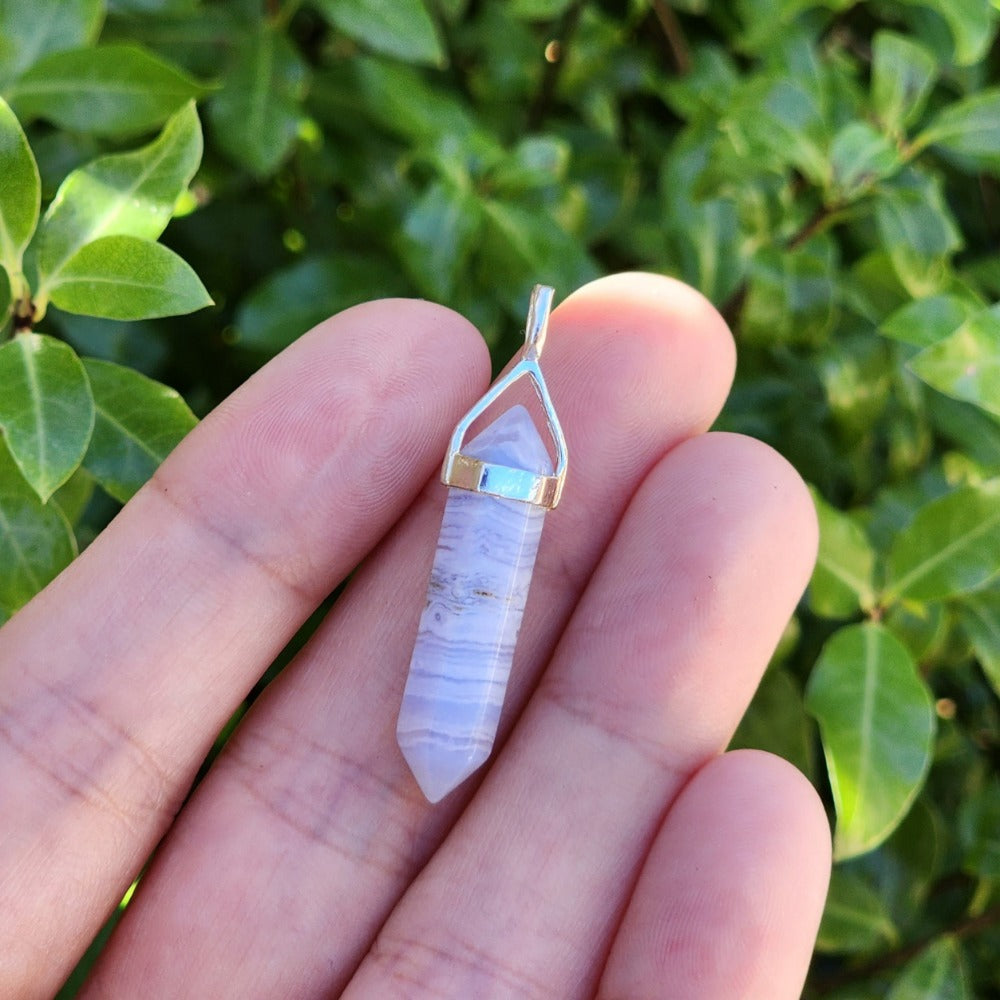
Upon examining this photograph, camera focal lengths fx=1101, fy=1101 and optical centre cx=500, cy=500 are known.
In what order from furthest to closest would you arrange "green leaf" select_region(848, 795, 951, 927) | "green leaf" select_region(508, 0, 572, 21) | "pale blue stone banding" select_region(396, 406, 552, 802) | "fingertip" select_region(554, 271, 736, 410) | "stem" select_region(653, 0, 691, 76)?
1. "stem" select_region(653, 0, 691, 76)
2. "green leaf" select_region(848, 795, 951, 927)
3. "green leaf" select_region(508, 0, 572, 21)
4. "fingertip" select_region(554, 271, 736, 410)
5. "pale blue stone banding" select_region(396, 406, 552, 802)

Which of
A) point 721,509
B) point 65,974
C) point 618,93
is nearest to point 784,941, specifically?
point 721,509

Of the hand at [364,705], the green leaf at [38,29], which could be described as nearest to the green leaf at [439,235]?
the hand at [364,705]

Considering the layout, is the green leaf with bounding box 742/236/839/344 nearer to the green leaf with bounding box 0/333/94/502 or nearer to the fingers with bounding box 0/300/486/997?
the fingers with bounding box 0/300/486/997

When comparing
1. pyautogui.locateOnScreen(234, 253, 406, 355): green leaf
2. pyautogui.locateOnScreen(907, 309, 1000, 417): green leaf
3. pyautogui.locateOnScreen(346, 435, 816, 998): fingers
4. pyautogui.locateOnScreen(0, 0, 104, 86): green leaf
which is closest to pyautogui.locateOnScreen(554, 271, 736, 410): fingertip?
pyautogui.locateOnScreen(346, 435, 816, 998): fingers

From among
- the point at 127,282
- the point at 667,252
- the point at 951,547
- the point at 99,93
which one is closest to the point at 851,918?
the point at 951,547

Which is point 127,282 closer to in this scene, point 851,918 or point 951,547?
point 951,547

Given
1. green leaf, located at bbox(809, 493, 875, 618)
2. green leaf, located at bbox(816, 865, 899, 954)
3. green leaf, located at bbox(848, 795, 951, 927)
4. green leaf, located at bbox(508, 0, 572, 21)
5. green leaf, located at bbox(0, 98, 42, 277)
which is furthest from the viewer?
green leaf, located at bbox(848, 795, 951, 927)

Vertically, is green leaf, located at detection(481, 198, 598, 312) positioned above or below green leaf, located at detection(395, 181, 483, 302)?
below
